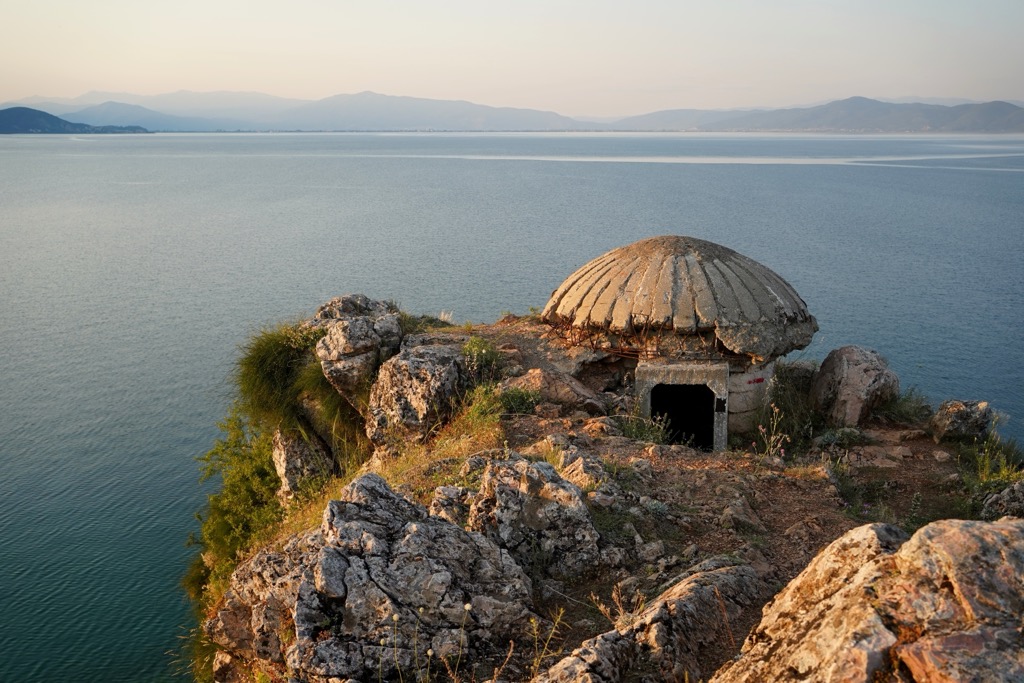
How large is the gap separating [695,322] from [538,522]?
772 centimetres

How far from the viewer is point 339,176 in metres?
96.8

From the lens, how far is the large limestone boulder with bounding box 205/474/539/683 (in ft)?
18.8

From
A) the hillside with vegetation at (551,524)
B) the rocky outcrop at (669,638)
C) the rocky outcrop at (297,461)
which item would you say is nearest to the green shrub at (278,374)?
the hillside with vegetation at (551,524)

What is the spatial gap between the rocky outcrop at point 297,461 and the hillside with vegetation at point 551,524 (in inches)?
1.9

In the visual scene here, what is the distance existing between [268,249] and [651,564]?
4314cm

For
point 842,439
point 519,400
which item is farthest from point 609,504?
→ point 842,439

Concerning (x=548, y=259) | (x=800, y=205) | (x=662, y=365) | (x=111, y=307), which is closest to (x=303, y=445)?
(x=662, y=365)

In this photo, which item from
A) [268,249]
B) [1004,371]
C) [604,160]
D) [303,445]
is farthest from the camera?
[604,160]

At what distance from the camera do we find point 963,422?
13789 mm

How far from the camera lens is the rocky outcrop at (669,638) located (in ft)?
16.7

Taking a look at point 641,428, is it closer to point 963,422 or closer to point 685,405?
point 685,405

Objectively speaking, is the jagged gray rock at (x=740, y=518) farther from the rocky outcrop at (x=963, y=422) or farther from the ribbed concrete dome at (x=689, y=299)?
the rocky outcrop at (x=963, y=422)

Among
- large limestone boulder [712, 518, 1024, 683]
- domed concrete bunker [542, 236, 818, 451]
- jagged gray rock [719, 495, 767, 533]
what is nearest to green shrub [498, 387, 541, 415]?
domed concrete bunker [542, 236, 818, 451]

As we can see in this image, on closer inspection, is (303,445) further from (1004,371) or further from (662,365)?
(1004,371)
